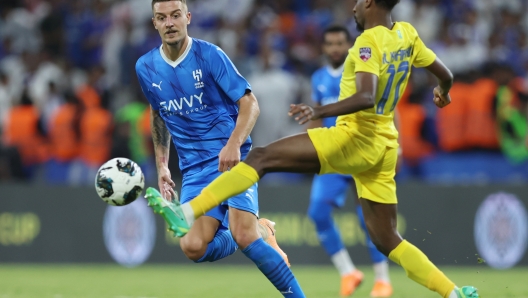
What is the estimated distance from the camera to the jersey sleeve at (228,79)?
6457 mm

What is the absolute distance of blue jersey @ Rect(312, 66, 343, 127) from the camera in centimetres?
956

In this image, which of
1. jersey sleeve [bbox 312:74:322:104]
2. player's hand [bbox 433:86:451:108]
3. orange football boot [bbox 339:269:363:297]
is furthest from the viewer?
jersey sleeve [bbox 312:74:322:104]

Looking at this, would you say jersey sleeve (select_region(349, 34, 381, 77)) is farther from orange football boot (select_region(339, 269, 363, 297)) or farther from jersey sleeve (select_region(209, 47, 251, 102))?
orange football boot (select_region(339, 269, 363, 297))

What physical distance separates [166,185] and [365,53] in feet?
5.90

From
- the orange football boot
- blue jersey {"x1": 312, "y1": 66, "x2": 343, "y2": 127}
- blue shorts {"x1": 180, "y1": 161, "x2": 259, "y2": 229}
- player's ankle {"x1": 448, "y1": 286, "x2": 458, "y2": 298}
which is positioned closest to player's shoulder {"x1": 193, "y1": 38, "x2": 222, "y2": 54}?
blue shorts {"x1": 180, "y1": 161, "x2": 259, "y2": 229}

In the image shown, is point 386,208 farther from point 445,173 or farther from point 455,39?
point 455,39

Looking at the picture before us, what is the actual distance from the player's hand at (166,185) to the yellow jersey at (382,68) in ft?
4.43

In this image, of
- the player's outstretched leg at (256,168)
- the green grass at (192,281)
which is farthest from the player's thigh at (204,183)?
the green grass at (192,281)

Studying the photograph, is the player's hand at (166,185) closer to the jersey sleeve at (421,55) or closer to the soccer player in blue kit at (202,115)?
the soccer player in blue kit at (202,115)

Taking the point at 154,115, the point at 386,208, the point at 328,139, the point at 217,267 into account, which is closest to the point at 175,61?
the point at 154,115

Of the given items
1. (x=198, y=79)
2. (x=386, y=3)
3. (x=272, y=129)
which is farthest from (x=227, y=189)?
(x=272, y=129)

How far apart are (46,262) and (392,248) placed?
8.21 metres

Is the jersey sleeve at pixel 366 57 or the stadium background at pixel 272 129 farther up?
the jersey sleeve at pixel 366 57

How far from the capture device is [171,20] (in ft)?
21.5
